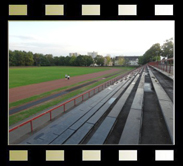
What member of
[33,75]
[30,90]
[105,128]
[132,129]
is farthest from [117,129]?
[33,75]

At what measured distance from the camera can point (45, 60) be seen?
4186 inches

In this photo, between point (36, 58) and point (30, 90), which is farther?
point (36, 58)

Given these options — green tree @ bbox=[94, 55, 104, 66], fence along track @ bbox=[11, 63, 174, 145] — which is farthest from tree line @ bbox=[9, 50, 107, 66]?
fence along track @ bbox=[11, 63, 174, 145]

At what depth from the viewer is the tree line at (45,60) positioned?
8475cm

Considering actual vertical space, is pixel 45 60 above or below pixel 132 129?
above

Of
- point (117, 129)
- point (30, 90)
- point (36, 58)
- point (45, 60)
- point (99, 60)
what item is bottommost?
point (117, 129)

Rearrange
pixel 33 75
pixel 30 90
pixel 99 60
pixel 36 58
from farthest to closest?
pixel 36 58 < pixel 99 60 < pixel 33 75 < pixel 30 90

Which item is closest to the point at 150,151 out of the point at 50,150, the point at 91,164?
the point at 91,164

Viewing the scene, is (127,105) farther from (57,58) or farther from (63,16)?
(57,58)

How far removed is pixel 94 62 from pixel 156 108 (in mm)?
93374

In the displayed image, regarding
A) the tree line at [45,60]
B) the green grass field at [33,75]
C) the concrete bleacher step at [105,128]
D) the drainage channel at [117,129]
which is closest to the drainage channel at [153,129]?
the drainage channel at [117,129]

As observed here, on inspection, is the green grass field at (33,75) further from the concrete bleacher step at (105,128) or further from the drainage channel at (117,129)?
the drainage channel at (117,129)

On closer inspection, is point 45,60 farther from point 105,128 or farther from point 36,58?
point 105,128

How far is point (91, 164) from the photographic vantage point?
2.42m
